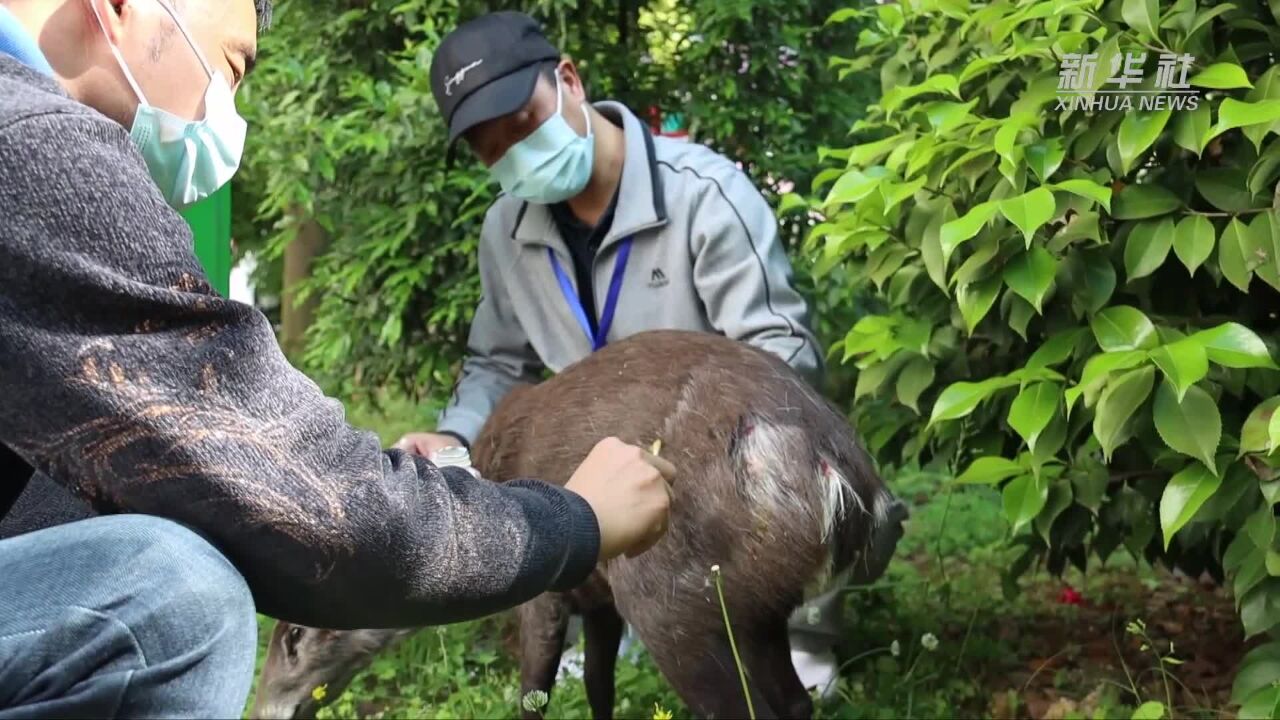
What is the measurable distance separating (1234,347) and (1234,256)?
0.24 metres

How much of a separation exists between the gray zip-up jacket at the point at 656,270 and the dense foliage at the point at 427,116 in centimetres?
35

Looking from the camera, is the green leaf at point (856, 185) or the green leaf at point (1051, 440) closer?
the green leaf at point (1051, 440)

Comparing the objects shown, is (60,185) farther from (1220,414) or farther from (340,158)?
(340,158)

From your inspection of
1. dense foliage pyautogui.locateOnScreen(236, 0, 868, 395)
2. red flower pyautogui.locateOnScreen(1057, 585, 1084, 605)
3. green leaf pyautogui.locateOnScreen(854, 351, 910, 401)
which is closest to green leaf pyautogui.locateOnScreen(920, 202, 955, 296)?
green leaf pyautogui.locateOnScreen(854, 351, 910, 401)

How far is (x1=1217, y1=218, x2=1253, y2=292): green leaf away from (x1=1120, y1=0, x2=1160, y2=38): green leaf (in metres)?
0.44

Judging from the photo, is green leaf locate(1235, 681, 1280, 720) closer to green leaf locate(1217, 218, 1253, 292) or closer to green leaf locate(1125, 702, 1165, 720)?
green leaf locate(1125, 702, 1165, 720)

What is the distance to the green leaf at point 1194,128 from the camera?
2.85m

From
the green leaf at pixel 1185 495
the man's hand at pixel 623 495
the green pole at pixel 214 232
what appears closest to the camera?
the man's hand at pixel 623 495

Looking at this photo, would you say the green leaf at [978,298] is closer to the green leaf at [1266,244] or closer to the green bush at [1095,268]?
the green bush at [1095,268]

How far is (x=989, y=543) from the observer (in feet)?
18.8

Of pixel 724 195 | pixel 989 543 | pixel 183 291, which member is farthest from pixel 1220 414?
pixel 989 543

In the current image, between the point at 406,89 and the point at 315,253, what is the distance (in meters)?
2.94

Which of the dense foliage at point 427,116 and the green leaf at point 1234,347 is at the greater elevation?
the green leaf at point 1234,347

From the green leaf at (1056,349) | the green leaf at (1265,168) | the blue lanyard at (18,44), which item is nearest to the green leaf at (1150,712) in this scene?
the green leaf at (1056,349)
